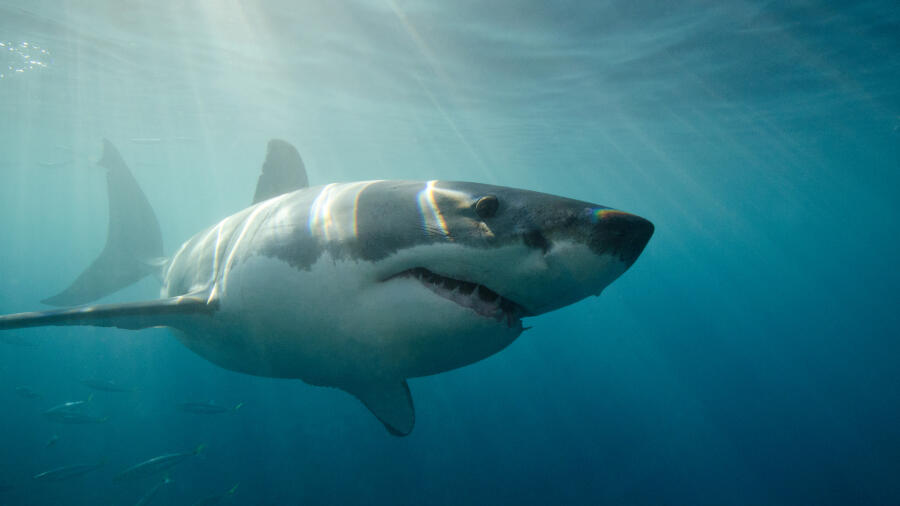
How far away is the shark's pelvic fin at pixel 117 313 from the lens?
2281 millimetres

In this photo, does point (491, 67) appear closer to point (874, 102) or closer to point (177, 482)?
point (177, 482)

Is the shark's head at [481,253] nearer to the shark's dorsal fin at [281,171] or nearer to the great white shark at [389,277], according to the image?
the great white shark at [389,277]

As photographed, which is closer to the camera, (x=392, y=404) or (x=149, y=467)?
(x=392, y=404)

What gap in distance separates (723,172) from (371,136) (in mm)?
31123

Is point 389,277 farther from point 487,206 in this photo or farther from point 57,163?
point 57,163

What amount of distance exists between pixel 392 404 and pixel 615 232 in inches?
99.3

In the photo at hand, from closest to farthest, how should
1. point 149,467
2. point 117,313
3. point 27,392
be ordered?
1. point 117,313
2. point 149,467
3. point 27,392

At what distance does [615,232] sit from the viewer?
1405 millimetres

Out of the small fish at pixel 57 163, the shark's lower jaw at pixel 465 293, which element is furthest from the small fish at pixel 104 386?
the small fish at pixel 57 163

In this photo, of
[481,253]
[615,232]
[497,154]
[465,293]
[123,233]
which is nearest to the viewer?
[615,232]

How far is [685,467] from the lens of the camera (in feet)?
43.1

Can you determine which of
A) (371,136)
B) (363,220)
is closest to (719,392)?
(363,220)

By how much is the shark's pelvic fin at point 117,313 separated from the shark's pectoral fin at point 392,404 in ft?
4.19

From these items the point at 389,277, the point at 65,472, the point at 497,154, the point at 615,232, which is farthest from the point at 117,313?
the point at 497,154
